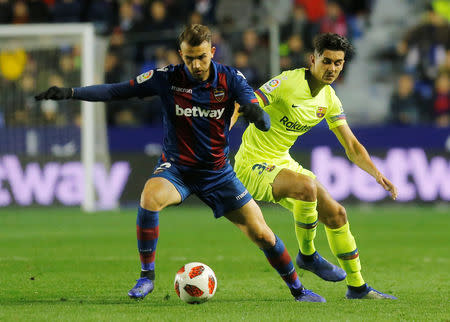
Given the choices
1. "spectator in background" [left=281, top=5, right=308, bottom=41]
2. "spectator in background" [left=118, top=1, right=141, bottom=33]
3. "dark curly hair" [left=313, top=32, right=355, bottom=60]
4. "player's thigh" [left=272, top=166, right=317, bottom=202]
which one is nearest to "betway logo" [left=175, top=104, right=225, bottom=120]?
"player's thigh" [left=272, top=166, right=317, bottom=202]

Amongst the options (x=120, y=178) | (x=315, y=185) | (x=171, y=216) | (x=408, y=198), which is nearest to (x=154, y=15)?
(x=120, y=178)

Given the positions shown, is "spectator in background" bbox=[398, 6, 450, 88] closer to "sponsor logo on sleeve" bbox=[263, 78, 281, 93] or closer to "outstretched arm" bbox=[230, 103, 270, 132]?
"sponsor logo on sleeve" bbox=[263, 78, 281, 93]

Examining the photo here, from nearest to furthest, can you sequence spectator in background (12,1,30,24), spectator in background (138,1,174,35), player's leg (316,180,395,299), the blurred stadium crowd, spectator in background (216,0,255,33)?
player's leg (316,180,395,299) < the blurred stadium crowd < spectator in background (138,1,174,35) < spectator in background (216,0,255,33) < spectator in background (12,1,30,24)

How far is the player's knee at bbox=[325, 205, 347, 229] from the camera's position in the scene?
683 cm

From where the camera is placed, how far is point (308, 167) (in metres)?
16.4

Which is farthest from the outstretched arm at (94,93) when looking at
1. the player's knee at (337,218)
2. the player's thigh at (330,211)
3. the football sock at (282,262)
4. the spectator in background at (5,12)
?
the spectator in background at (5,12)

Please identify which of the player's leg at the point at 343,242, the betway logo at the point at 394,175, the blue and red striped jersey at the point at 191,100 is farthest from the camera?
the betway logo at the point at 394,175

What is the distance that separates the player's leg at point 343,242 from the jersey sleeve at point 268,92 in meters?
0.84

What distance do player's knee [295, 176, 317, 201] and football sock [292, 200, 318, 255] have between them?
5 centimetres

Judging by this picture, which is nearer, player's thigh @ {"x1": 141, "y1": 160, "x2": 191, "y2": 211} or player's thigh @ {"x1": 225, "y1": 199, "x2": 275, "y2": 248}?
player's thigh @ {"x1": 141, "y1": 160, "x2": 191, "y2": 211}

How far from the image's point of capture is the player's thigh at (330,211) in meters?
6.84

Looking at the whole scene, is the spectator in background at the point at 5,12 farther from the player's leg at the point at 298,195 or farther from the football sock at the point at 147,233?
the football sock at the point at 147,233

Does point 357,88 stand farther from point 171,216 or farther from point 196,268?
point 196,268

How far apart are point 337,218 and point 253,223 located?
802mm
